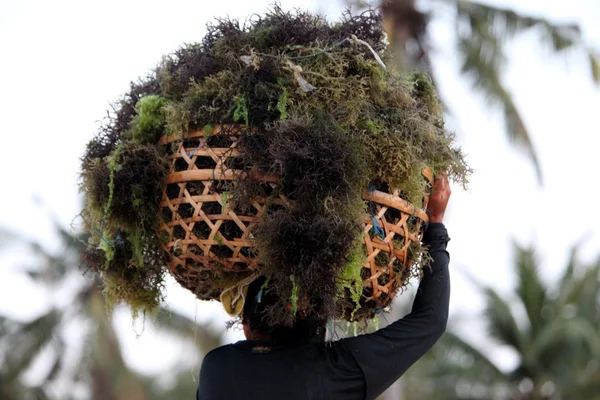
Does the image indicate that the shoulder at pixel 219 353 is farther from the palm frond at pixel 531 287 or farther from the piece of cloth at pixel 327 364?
the palm frond at pixel 531 287

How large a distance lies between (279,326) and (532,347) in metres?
14.8

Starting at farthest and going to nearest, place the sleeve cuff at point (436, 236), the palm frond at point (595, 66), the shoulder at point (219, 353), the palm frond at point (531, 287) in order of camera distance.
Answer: the palm frond at point (531, 287) → the palm frond at point (595, 66) → the sleeve cuff at point (436, 236) → the shoulder at point (219, 353)

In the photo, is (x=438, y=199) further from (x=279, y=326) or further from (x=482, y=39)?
(x=482, y=39)

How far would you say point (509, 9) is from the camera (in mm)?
12430

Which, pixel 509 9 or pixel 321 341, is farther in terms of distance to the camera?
pixel 509 9

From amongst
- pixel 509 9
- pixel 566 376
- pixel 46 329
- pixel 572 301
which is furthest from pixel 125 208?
pixel 46 329

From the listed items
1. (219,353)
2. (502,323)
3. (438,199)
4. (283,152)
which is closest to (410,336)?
(438,199)

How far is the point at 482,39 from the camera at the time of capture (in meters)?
12.9

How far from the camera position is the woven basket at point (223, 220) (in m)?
2.58

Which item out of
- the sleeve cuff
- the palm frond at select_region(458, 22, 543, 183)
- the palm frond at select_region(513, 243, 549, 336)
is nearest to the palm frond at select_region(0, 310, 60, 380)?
the palm frond at select_region(513, 243, 549, 336)

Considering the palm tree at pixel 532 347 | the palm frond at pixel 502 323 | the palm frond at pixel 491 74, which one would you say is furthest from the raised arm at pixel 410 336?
the palm frond at pixel 502 323

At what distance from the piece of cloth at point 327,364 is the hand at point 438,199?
11.5 inches

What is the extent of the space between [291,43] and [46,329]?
1766 cm

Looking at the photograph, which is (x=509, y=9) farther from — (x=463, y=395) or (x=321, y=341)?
(x=321, y=341)
